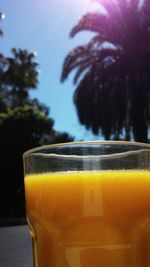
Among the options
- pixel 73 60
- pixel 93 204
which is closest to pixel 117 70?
pixel 73 60

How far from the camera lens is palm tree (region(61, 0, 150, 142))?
47.4ft

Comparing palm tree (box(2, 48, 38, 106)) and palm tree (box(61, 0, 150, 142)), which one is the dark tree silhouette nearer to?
palm tree (box(61, 0, 150, 142))

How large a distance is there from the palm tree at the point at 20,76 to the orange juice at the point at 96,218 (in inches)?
1072

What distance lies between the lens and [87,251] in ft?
3.09

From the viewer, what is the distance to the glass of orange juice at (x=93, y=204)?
3.10ft

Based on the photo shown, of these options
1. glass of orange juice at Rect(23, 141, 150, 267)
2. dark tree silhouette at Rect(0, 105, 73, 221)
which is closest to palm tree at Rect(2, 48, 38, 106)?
dark tree silhouette at Rect(0, 105, 73, 221)

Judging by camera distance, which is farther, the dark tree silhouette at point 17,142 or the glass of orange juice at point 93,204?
the dark tree silhouette at point 17,142

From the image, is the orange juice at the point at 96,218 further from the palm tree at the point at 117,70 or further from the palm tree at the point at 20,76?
the palm tree at the point at 20,76

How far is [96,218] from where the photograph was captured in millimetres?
940

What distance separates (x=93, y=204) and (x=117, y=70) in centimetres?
1411

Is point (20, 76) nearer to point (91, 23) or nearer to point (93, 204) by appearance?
point (91, 23)

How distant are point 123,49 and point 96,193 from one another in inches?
557

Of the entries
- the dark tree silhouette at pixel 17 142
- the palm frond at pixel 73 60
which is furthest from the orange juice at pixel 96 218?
the palm frond at pixel 73 60

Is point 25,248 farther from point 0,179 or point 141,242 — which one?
point 0,179
